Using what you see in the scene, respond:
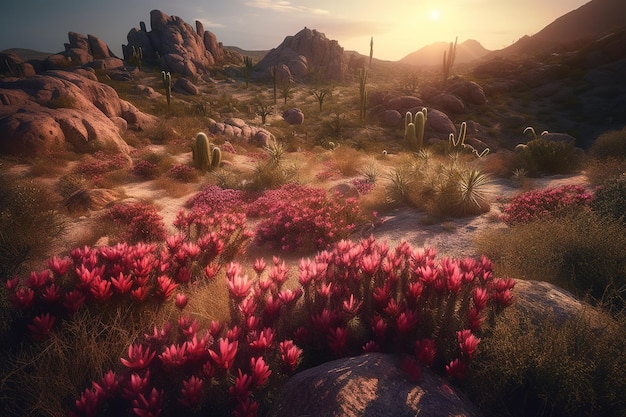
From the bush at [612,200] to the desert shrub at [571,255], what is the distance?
0.42 metres

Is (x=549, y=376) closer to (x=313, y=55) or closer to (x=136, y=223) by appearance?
(x=136, y=223)

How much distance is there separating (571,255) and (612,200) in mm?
2695

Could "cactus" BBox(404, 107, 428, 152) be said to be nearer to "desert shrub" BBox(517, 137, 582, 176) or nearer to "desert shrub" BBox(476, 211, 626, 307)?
"desert shrub" BBox(517, 137, 582, 176)

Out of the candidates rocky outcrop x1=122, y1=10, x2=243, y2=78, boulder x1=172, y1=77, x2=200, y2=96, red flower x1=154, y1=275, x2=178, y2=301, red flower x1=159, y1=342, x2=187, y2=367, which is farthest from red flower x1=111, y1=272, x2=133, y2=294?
rocky outcrop x1=122, y1=10, x2=243, y2=78

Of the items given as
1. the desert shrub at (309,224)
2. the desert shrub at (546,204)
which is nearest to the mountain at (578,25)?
the desert shrub at (546,204)

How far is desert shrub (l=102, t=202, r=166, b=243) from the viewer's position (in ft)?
22.8

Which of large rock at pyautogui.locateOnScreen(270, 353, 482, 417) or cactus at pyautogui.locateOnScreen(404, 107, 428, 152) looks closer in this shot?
large rock at pyautogui.locateOnScreen(270, 353, 482, 417)

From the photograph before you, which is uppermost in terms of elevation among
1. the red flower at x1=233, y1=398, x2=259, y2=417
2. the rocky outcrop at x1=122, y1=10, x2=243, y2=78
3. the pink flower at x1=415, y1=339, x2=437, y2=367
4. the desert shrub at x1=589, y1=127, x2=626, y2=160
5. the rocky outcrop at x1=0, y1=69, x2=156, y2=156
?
the rocky outcrop at x1=122, y1=10, x2=243, y2=78

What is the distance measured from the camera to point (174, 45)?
188ft

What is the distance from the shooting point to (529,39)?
346ft

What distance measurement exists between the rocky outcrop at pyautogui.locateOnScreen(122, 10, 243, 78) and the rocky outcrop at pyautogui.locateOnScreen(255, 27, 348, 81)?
12.2 m

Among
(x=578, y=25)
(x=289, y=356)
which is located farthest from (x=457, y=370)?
(x=578, y=25)

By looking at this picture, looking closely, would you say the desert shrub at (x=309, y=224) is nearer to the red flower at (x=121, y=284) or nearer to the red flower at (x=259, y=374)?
the red flower at (x=121, y=284)

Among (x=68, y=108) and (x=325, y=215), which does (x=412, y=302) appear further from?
(x=68, y=108)
